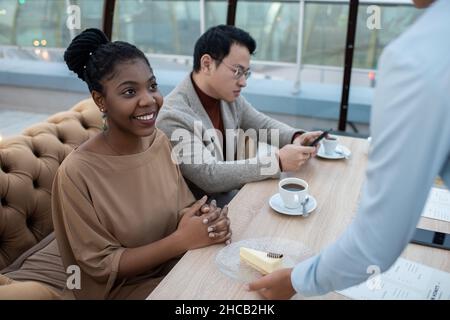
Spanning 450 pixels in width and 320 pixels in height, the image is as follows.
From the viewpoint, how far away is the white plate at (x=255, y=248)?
1.02m

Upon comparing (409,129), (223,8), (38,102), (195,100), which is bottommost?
(38,102)

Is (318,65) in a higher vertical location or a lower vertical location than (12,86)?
higher

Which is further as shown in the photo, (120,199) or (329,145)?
(329,145)

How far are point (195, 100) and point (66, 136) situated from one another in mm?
601

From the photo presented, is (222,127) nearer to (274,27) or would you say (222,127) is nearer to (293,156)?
(293,156)

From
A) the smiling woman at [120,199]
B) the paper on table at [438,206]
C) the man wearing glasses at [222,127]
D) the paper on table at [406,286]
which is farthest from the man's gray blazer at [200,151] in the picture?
the paper on table at [406,286]

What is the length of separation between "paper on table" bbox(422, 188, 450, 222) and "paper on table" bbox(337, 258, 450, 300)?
298 millimetres

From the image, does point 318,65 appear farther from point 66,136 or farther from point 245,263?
point 245,263

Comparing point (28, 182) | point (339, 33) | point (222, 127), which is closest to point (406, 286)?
point (222, 127)

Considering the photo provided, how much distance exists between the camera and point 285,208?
4.33ft

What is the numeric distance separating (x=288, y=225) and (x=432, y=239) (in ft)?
1.35

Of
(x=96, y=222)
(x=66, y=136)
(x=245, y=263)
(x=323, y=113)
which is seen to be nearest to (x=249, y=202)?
(x=245, y=263)

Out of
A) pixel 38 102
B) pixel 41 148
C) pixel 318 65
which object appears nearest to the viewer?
pixel 41 148

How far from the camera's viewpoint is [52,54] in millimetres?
5418
